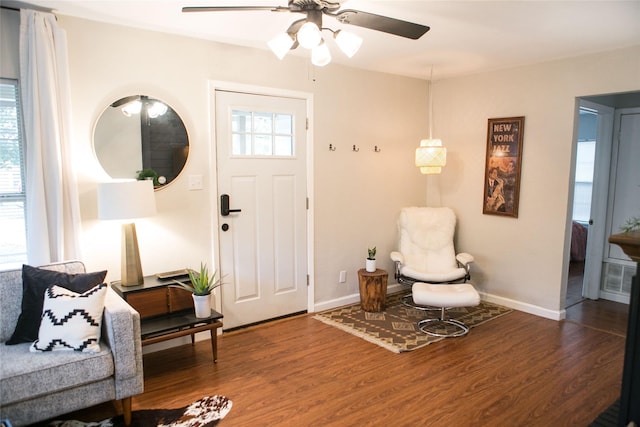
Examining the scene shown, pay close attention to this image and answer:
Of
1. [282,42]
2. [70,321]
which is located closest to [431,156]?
[282,42]

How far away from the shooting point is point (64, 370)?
2148mm

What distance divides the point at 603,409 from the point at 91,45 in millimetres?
3924

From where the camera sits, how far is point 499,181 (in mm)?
4355

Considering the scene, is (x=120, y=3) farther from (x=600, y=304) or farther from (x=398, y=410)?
(x=600, y=304)

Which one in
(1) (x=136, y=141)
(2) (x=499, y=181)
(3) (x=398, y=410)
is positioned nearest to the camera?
(3) (x=398, y=410)

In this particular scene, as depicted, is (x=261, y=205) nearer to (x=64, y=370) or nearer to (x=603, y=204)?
(x=64, y=370)

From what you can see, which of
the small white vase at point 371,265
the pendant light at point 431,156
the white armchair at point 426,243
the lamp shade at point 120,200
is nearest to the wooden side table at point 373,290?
the small white vase at point 371,265

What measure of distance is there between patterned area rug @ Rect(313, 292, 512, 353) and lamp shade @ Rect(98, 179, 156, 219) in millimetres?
1984

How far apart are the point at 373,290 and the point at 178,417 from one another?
7.19ft

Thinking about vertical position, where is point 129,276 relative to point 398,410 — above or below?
above

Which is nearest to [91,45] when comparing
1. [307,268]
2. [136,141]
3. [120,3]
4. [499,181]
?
[120,3]

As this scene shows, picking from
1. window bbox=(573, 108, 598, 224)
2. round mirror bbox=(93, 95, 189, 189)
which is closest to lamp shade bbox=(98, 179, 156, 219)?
round mirror bbox=(93, 95, 189, 189)

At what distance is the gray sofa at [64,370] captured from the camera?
205cm

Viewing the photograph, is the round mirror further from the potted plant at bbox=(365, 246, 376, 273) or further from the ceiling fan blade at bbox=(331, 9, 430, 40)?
the potted plant at bbox=(365, 246, 376, 273)
